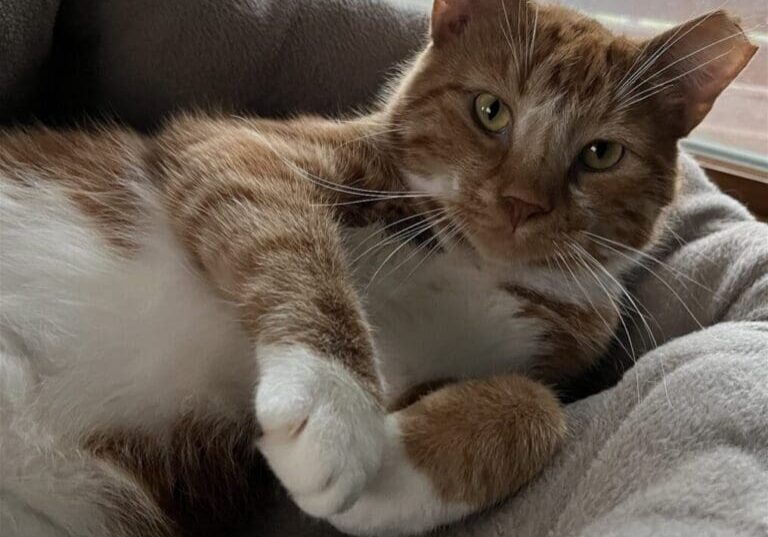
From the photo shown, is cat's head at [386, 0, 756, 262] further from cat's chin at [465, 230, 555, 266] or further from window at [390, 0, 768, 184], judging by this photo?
window at [390, 0, 768, 184]

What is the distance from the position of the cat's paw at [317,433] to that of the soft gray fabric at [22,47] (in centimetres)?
82

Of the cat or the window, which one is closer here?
the cat

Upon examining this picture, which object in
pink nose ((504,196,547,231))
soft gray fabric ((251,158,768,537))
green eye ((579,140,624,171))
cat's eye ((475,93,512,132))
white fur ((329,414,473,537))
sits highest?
cat's eye ((475,93,512,132))

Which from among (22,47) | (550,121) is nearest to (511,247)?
(550,121)

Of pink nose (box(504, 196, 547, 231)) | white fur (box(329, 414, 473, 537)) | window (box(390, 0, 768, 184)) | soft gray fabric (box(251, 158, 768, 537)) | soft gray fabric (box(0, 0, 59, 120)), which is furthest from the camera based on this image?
window (box(390, 0, 768, 184))

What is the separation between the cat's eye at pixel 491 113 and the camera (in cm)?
123

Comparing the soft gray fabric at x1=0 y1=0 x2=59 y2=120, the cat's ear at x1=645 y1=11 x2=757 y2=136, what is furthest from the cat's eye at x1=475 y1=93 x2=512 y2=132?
the soft gray fabric at x1=0 y1=0 x2=59 y2=120

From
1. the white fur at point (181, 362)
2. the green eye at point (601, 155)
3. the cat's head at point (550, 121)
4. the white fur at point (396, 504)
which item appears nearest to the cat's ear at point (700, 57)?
the cat's head at point (550, 121)

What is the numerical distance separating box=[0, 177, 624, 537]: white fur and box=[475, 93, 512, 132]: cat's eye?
19 centimetres

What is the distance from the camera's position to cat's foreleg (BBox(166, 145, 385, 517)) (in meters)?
0.90

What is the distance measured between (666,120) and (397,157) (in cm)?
41

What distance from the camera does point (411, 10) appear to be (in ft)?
5.57

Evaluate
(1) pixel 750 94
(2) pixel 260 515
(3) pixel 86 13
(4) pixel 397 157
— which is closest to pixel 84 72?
(3) pixel 86 13

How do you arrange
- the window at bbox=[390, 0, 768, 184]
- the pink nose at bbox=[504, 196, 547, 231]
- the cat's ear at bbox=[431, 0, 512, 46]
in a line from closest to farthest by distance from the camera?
the pink nose at bbox=[504, 196, 547, 231] → the cat's ear at bbox=[431, 0, 512, 46] → the window at bbox=[390, 0, 768, 184]
